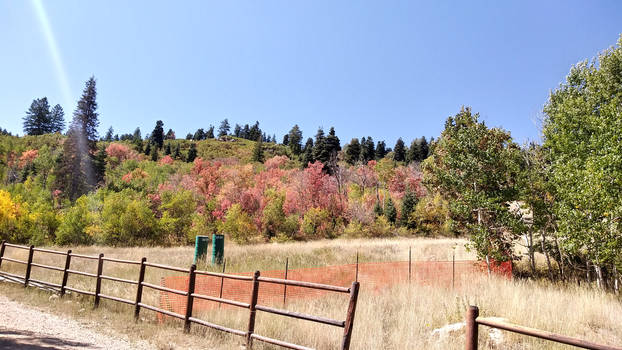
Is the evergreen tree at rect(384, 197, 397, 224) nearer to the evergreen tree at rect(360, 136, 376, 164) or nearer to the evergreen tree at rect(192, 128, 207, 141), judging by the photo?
the evergreen tree at rect(360, 136, 376, 164)

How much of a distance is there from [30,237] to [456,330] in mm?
45440

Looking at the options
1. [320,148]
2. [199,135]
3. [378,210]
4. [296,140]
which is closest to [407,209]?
[378,210]

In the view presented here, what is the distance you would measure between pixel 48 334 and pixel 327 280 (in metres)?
9.50

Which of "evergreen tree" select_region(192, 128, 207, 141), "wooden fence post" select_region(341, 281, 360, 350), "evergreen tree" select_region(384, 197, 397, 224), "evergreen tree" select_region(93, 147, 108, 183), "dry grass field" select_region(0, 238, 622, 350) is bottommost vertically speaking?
"dry grass field" select_region(0, 238, 622, 350)

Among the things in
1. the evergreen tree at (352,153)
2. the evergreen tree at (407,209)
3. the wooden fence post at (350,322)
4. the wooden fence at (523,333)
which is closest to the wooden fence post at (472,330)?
the wooden fence at (523,333)

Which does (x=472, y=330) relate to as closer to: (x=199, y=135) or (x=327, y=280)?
(x=327, y=280)

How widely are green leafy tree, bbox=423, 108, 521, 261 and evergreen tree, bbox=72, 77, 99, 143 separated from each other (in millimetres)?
62912

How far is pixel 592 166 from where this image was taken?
12.1 m

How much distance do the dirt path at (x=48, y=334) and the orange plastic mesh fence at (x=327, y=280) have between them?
7.44ft

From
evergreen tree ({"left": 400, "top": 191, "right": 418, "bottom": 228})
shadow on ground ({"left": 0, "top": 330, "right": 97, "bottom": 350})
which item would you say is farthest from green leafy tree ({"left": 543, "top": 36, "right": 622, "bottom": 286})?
evergreen tree ({"left": 400, "top": 191, "right": 418, "bottom": 228})

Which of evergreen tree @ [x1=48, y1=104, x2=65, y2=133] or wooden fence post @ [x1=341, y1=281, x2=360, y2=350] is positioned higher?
evergreen tree @ [x1=48, y1=104, x2=65, y2=133]

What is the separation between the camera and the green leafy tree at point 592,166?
11562mm

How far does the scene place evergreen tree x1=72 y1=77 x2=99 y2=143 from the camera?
200 feet

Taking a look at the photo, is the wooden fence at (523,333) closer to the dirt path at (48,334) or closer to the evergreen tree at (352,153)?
the dirt path at (48,334)
